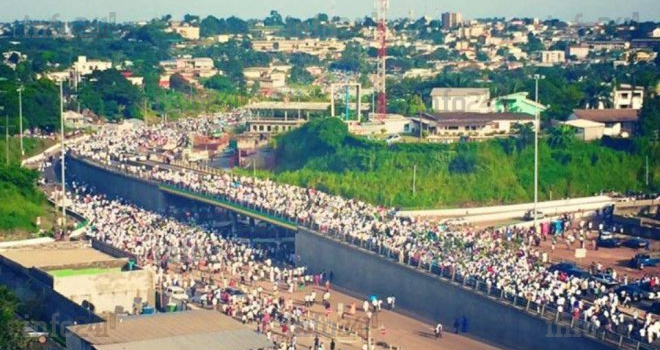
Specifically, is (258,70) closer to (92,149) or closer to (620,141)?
(92,149)

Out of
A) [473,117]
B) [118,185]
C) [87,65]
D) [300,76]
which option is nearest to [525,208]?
[473,117]

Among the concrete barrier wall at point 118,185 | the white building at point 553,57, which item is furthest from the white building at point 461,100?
the white building at point 553,57

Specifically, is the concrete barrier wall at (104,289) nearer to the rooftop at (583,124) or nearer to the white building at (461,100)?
the rooftop at (583,124)

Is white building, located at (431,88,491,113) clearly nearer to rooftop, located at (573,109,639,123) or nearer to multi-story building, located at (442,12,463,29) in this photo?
Result: rooftop, located at (573,109,639,123)

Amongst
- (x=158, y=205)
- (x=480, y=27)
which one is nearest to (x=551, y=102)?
(x=158, y=205)

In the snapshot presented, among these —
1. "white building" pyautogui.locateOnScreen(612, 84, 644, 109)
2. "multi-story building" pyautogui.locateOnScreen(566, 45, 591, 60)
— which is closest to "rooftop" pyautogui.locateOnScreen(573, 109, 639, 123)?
"white building" pyautogui.locateOnScreen(612, 84, 644, 109)

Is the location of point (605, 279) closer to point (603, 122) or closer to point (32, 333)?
point (32, 333)
